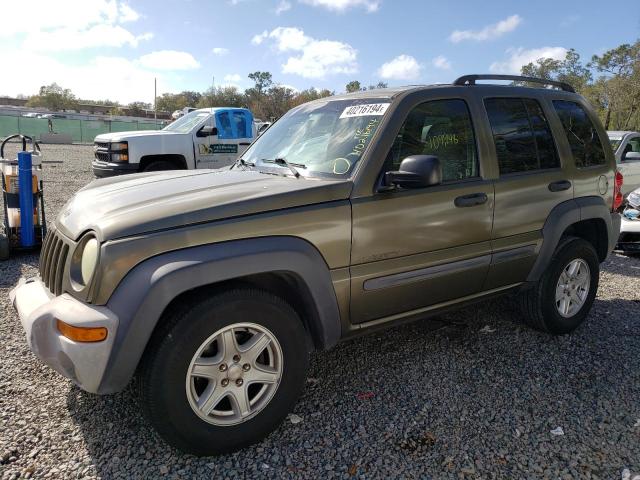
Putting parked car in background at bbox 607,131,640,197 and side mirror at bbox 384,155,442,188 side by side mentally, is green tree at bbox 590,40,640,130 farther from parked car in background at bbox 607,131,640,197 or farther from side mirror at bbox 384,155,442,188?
side mirror at bbox 384,155,442,188

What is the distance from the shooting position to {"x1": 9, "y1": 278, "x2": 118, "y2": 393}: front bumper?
2148 millimetres

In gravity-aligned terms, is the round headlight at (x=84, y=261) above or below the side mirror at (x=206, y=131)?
below

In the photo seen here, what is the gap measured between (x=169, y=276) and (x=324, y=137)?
1494mm

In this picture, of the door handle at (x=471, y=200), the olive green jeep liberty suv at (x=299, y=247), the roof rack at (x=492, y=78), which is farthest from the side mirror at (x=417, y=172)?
the roof rack at (x=492, y=78)

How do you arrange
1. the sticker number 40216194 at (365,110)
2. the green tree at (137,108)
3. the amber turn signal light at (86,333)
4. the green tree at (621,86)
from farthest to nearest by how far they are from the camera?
the green tree at (137,108)
the green tree at (621,86)
the sticker number 40216194 at (365,110)
the amber turn signal light at (86,333)

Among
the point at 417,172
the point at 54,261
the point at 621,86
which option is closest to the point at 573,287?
the point at 417,172

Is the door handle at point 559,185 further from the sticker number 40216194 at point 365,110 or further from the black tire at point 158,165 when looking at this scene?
the black tire at point 158,165

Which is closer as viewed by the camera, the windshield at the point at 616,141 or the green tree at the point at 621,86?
the windshield at the point at 616,141

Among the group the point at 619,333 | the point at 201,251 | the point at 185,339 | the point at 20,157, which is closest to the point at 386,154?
the point at 201,251

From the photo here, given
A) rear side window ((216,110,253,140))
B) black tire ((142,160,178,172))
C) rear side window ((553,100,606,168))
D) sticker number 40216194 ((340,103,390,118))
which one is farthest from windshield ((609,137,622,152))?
black tire ((142,160,178,172))

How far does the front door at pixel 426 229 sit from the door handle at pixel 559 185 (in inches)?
26.5

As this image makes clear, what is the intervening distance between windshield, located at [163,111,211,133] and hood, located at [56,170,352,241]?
292 inches

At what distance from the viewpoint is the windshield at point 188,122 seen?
10.2 meters

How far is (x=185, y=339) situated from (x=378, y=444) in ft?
3.91
